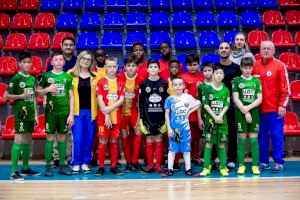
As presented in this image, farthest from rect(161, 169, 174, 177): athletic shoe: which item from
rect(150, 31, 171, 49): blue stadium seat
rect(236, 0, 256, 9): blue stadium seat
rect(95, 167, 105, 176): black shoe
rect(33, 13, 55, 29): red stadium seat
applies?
rect(236, 0, 256, 9): blue stadium seat

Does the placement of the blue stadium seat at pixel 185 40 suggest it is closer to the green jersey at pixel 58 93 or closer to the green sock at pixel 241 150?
the green sock at pixel 241 150

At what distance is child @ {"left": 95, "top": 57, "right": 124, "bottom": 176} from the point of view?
4.64 meters

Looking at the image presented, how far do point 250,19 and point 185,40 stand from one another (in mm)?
1518

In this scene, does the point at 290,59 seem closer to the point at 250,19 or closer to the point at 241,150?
the point at 250,19

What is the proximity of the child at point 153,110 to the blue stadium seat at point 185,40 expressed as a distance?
3.11 meters

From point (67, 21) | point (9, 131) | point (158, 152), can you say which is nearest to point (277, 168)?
point (158, 152)

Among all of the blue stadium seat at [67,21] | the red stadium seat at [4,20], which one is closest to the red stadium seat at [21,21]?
the red stadium seat at [4,20]

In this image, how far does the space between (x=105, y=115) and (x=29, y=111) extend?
82 cm

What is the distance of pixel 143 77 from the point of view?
496 centimetres

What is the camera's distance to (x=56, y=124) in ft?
15.1

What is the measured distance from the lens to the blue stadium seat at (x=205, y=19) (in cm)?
839

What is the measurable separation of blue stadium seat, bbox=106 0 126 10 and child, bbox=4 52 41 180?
4.62 m

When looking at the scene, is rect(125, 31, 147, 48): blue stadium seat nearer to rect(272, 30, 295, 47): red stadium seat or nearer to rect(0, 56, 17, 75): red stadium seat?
rect(0, 56, 17, 75): red stadium seat

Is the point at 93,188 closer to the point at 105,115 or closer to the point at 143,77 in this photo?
the point at 105,115
